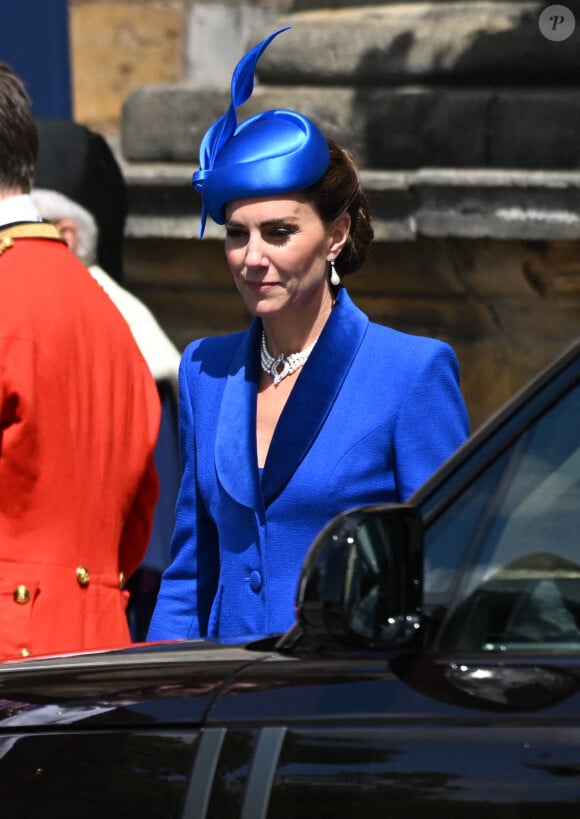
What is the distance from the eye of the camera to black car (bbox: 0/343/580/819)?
2.09m

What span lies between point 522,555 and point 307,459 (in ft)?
4.02

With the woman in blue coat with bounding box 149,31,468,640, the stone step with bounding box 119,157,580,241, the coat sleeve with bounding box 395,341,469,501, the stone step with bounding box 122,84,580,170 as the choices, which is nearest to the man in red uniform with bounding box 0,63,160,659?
the woman in blue coat with bounding box 149,31,468,640

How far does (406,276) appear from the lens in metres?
6.01

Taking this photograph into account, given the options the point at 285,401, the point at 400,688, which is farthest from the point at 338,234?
the point at 400,688

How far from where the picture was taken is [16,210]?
3.72 meters

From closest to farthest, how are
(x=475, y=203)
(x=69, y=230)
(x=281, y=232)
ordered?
(x=281, y=232) → (x=69, y=230) → (x=475, y=203)

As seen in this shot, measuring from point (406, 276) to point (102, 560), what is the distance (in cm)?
249

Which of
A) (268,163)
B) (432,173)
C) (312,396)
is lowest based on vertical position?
(312,396)

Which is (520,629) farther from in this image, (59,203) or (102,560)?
(59,203)

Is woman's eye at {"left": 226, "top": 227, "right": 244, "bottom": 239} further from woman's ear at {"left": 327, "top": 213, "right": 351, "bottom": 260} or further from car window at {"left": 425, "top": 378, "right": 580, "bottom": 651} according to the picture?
car window at {"left": 425, "top": 378, "right": 580, "bottom": 651}

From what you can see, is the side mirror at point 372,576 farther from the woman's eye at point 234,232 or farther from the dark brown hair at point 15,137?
the dark brown hair at point 15,137

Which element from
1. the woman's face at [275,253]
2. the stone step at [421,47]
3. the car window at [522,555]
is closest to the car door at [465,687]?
the car window at [522,555]

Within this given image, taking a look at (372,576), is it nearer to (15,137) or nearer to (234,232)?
(234,232)

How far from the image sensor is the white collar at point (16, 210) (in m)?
3.71
